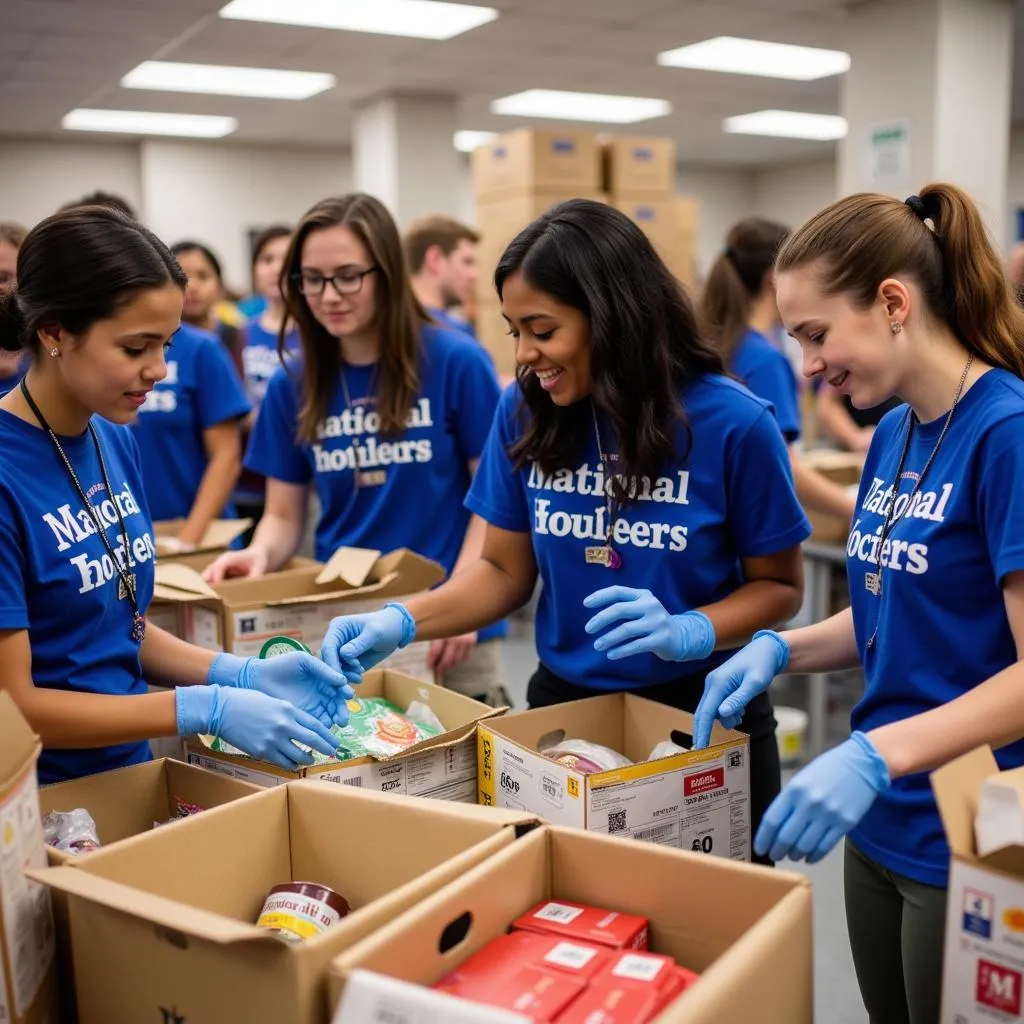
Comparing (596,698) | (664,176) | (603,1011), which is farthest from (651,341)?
(664,176)

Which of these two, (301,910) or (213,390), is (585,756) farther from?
(213,390)

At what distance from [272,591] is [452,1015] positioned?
1435 millimetres

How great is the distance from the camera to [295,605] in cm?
190

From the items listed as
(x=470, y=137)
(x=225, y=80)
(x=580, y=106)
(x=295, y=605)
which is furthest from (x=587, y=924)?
(x=470, y=137)

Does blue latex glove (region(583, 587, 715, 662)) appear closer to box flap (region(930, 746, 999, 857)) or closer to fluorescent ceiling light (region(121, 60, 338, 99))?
box flap (region(930, 746, 999, 857))

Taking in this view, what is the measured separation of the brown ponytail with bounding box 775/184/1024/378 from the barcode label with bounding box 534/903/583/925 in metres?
0.68

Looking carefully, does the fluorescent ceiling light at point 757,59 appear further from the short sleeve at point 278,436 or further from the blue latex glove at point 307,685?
the blue latex glove at point 307,685

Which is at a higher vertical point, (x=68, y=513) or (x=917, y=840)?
(x=68, y=513)

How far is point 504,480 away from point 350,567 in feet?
1.61

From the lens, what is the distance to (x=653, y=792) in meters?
1.18

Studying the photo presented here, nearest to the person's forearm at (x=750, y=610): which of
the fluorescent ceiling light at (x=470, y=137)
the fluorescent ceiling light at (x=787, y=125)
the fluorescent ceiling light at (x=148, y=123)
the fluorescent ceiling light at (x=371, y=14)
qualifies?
the fluorescent ceiling light at (x=371, y=14)

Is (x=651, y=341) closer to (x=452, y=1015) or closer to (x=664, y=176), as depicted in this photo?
(x=452, y=1015)

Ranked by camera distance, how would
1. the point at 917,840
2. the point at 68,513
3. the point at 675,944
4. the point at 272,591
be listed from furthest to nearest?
the point at 272,591, the point at 68,513, the point at 917,840, the point at 675,944

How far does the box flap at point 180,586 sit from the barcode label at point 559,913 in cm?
107
